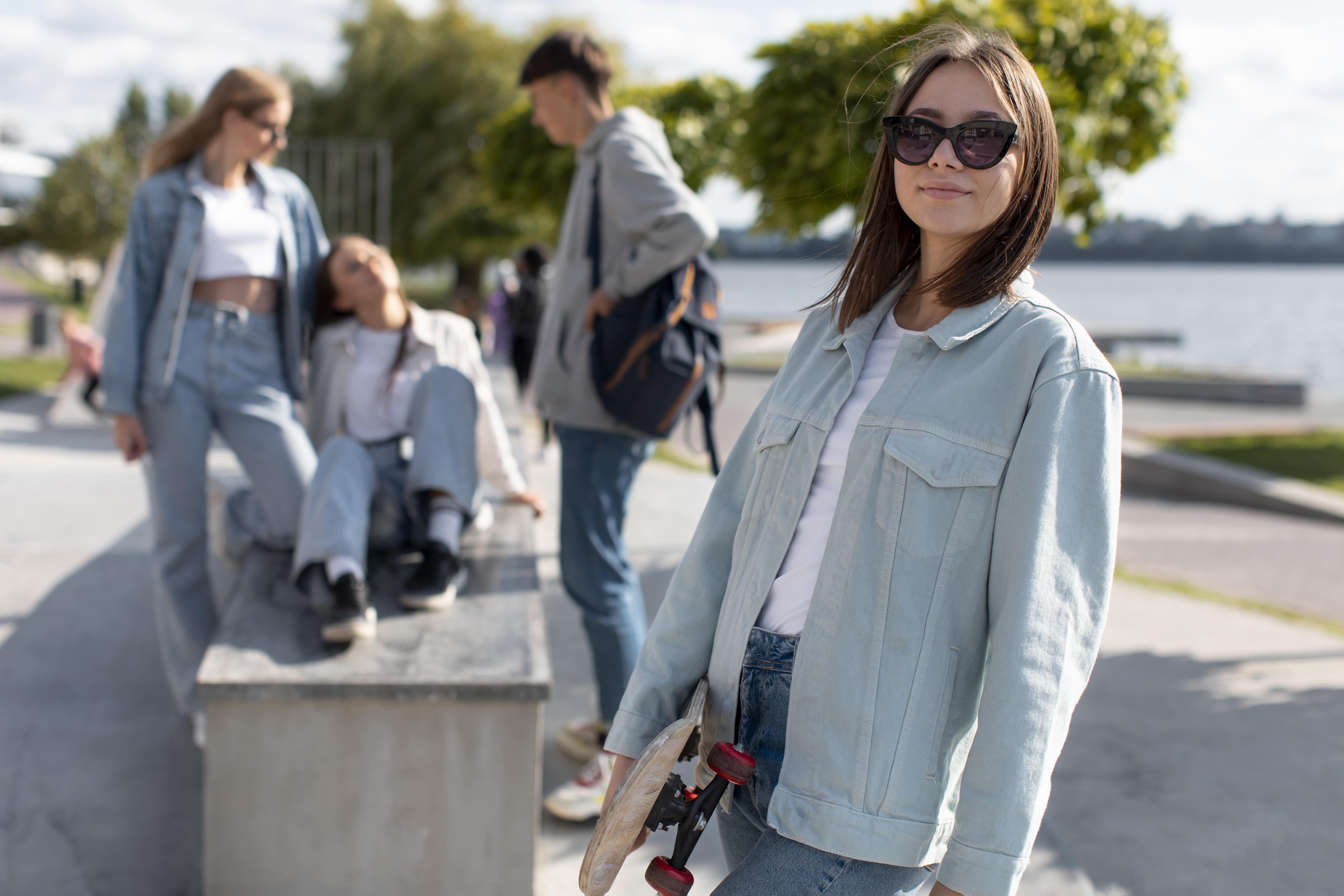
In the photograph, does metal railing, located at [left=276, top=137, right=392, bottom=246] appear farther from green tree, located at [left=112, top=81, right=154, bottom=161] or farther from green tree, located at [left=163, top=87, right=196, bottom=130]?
green tree, located at [left=163, top=87, right=196, bottom=130]

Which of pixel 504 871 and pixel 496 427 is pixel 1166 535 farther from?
pixel 504 871

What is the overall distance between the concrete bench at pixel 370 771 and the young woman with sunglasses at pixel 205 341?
0.84 m

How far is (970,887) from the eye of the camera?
4.05 ft

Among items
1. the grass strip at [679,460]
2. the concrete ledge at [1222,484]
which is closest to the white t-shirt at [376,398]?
the grass strip at [679,460]

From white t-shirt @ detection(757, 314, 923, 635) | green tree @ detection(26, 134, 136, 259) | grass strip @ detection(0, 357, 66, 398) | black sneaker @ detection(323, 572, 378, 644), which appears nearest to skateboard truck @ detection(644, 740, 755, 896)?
white t-shirt @ detection(757, 314, 923, 635)

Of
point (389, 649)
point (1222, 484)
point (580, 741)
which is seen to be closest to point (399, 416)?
point (389, 649)

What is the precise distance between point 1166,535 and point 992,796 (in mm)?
7760

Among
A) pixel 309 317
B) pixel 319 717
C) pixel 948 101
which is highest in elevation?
pixel 948 101

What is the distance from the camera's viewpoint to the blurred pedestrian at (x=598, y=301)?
300 cm

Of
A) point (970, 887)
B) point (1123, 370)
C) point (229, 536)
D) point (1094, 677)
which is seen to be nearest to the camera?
point (970, 887)

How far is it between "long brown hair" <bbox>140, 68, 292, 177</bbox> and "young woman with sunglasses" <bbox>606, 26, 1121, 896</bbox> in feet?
8.20

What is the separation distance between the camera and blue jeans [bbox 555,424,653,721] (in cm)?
307

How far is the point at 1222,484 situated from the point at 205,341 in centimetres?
896

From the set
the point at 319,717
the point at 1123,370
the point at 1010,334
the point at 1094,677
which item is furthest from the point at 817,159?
the point at 1123,370
